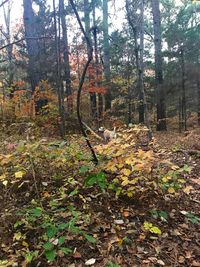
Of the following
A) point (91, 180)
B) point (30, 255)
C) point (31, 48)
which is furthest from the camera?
point (31, 48)

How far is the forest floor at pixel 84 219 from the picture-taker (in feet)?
7.95

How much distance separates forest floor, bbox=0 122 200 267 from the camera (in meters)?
2.42

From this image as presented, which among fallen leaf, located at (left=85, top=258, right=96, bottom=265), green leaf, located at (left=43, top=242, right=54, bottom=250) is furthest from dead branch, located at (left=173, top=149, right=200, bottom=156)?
green leaf, located at (left=43, top=242, right=54, bottom=250)

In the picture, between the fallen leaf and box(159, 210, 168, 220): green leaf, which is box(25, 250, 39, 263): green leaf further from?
box(159, 210, 168, 220): green leaf

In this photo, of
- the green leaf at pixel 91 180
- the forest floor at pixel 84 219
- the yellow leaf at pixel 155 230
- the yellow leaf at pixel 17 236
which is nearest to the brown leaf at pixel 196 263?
the forest floor at pixel 84 219

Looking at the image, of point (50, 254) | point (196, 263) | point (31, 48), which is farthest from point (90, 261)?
point (31, 48)

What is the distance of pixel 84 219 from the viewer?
2.80 meters

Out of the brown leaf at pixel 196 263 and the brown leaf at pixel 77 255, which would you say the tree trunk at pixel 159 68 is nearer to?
the brown leaf at pixel 196 263

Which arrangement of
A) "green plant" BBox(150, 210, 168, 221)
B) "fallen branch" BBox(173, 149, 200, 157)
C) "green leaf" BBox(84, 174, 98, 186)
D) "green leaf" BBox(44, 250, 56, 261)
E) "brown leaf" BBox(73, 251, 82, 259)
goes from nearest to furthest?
"green leaf" BBox(44, 250, 56, 261)
"brown leaf" BBox(73, 251, 82, 259)
"green leaf" BBox(84, 174, 98, 186)
"green plant" BBox(150, 210, 168, 221)
"fallen branch" BBox(173, 149, 200, 157)

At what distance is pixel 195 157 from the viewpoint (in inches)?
213

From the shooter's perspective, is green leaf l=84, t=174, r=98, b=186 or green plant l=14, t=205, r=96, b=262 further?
green leaf l=84, t=174, r=98, b=186

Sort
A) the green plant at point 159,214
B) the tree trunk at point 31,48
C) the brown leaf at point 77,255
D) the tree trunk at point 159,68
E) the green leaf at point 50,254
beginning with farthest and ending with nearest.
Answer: the tree trunk at point 159,68, the tree trunk at point 31,48, the green plant at point 159,214, the brown leaf at point 77,255, the green leaf at point 50,254

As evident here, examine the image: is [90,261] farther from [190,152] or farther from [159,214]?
A: [190,152]

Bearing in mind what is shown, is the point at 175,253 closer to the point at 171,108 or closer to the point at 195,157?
the point at 195,157
